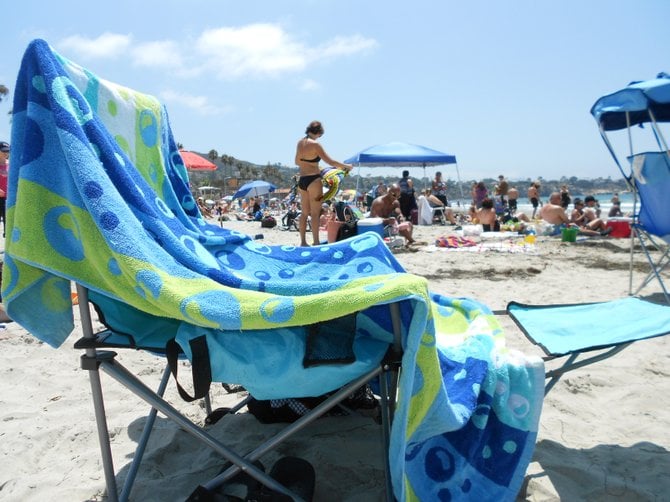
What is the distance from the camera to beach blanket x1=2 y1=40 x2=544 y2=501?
1.10 m

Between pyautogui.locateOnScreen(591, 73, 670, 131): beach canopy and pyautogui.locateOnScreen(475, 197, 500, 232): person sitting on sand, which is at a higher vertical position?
pyautogui.locateOnScreen(591, 73, 670, 131): beach canopy

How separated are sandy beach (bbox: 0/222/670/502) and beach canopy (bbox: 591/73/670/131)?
77.5 inches

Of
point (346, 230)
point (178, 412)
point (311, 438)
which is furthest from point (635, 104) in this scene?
point (178, 412)

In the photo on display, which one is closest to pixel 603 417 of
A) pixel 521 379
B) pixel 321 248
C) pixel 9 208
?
pixel 521 379

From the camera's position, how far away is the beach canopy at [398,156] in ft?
41.8

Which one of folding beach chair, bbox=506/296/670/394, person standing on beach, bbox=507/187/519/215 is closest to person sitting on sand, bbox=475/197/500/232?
person standing on beach, bbox=507/187/519/215

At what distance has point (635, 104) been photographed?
3.67 m

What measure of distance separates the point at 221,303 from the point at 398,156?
12104 millimetres

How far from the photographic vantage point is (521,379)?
137 centimetres

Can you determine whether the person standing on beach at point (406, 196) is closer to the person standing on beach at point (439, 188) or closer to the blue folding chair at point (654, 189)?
the person standing on beach at point (439, 188)

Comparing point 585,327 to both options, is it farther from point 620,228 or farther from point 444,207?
point 444,207

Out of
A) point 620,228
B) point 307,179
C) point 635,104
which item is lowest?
point 620,228

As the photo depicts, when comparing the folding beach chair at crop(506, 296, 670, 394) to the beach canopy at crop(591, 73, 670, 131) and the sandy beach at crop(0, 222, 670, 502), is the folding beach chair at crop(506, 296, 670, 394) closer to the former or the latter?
the sandy beach at crop(0, 222, 670, 502)

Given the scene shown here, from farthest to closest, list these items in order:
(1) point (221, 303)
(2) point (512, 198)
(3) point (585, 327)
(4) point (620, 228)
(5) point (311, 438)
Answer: (2) point (512, 198)
(4) point (620, 228)
(5) point (311, 438)
(3) point (585, 327)
(1) point (221, 303)
